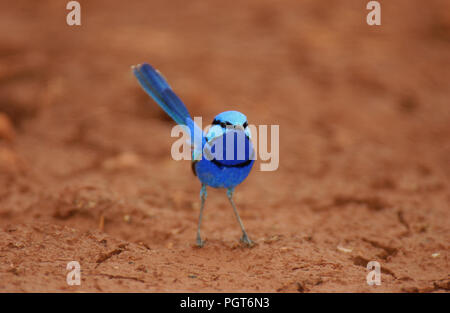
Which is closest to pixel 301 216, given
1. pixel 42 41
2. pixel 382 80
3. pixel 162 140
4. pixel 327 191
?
pixel 327 191

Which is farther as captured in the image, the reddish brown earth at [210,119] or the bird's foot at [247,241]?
the bird's foot at [247,241]

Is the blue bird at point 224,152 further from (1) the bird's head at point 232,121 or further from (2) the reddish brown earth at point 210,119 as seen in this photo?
(2) the reddish brown earth at point 210,119

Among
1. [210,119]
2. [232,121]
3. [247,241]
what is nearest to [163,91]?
[232,121]

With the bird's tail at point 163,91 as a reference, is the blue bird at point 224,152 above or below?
A: below

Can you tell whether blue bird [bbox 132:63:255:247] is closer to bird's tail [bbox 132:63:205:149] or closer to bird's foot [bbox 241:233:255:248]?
bird's foot [bbox 241:233:255:248]

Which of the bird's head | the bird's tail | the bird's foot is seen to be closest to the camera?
the bird's head

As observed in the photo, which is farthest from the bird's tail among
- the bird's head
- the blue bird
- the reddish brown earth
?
the reddish brown earth

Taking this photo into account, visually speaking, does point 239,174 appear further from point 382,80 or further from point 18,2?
point 18,2

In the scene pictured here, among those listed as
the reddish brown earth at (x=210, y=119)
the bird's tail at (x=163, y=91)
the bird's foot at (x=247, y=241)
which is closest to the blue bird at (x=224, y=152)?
the bird's foot at (x=247, y=241)

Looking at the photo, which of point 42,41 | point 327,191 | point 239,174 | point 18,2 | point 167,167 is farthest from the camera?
point 18,2
